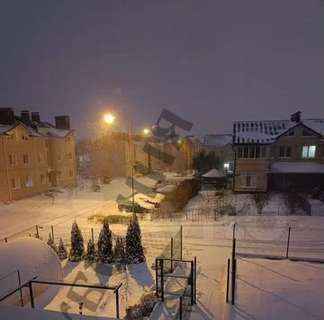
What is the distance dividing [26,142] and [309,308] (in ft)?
87.1

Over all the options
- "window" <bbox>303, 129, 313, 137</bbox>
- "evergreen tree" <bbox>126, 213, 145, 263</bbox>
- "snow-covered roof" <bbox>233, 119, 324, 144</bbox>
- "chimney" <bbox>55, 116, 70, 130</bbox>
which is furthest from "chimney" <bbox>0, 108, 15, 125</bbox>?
Result: "window" <bbox>303, 129, 313, 137</bbox>

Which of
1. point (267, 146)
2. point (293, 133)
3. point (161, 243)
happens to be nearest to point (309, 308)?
point (161, 243)

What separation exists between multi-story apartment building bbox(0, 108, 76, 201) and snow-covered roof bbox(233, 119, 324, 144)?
828 inches

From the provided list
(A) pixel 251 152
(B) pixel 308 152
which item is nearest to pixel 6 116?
(A) pixel 251 152

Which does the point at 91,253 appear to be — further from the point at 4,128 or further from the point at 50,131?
the point at 50,131

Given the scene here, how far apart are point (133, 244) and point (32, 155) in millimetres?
19517

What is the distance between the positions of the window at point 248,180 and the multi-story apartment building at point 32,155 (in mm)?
21356

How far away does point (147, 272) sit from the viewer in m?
10.9

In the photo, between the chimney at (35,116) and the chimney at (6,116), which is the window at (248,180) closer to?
the chimney at (6,116)

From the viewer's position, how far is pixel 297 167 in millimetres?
21797

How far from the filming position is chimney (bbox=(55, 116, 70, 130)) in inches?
1254

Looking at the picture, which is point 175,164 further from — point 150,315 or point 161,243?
point 150,315

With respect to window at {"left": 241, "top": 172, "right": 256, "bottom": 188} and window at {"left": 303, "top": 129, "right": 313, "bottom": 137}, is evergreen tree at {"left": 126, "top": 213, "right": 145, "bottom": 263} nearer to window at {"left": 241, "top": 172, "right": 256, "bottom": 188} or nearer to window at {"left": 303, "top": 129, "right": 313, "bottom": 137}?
window at {"left": 241, "top": 172, "right": 256, "bottom": 188}

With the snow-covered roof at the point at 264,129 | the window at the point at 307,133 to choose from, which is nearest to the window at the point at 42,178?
the snow-covered roof at the point at 264,129
